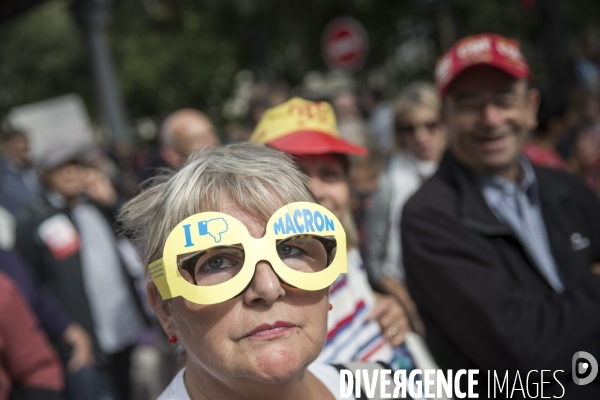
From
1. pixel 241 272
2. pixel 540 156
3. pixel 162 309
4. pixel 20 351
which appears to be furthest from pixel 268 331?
pixel 540 156

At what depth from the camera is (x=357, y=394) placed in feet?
6.23

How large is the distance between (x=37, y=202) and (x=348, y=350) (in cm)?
365

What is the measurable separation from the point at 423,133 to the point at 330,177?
1980 millimetres

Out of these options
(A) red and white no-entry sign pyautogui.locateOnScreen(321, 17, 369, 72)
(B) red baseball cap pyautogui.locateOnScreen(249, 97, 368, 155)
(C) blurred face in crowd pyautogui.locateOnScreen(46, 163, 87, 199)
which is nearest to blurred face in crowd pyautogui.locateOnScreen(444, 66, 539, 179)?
(B) red baseball cap pyautogui.locateOnScreen(249, 97, 368, 155)

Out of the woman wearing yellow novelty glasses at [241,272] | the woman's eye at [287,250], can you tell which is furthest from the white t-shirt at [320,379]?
the woman's eye at [287,250]

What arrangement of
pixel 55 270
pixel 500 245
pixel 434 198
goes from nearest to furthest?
pixel 500 245 < pixel 434 198 < pixel 55 270

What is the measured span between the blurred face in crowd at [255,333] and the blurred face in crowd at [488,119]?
1325 millimetres

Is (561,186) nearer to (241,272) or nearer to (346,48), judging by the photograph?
(241,272)

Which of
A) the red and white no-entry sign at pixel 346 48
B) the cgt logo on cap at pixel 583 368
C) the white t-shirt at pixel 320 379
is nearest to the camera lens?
the white t-shirt at pixel 320 379

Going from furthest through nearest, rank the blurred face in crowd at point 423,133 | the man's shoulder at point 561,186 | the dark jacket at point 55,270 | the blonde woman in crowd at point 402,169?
the dark jacket at point 55,270 < the blurred face in crowd at point 423,133 < the blonde woman in crowd at point 402,169 < the man's shoulder at point 561,186

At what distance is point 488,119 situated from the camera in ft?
9.00

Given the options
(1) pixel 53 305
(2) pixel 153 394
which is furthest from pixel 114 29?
(1) pixel 53 305

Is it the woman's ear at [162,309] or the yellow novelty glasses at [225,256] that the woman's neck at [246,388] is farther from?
the yellow novelty glasses at [225,256]

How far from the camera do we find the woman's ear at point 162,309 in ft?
5.91
